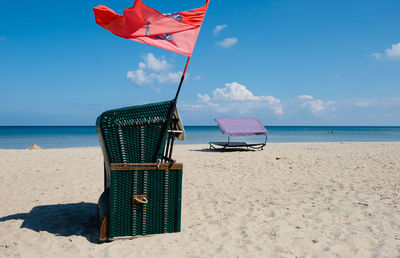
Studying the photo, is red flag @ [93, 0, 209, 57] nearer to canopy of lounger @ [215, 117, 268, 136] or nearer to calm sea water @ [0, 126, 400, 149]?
canopy of lounger @ [215, 117, 268, 136]

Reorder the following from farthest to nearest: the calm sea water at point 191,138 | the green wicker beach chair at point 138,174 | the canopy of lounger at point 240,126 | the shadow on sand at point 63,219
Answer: the calm sea water at point 191,138 → the canopy of lounger at point 240,126 → the shadow on sand at point 63,219 → the green wicker beach chair at point 138,174

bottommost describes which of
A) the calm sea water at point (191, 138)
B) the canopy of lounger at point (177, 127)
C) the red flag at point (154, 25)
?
the calm sea water at point (191, 138)

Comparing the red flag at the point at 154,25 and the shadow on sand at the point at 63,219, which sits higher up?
the red flag at the point at 154,25

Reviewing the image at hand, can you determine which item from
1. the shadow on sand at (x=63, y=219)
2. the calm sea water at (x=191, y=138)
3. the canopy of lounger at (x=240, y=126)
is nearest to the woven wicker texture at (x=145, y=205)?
the shadow on sand at (x=63, y=219)

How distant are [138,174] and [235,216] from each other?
5.40ft

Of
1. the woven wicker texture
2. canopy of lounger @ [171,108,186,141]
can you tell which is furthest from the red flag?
the woven wicker texture

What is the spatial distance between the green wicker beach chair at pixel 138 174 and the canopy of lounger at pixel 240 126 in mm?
10492

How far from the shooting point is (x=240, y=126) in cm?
1457

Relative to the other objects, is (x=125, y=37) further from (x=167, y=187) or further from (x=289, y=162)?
(x=289, y=162)

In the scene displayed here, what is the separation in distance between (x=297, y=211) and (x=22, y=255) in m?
3.55

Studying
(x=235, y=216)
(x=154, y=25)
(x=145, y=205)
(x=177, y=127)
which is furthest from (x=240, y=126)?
(x=154, y=25)

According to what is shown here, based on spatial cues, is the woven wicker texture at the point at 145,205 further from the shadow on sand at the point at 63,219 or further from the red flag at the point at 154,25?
the red flag at the point at 154,25

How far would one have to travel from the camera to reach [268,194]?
5.34m

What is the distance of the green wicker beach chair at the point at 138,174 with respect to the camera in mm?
3211
